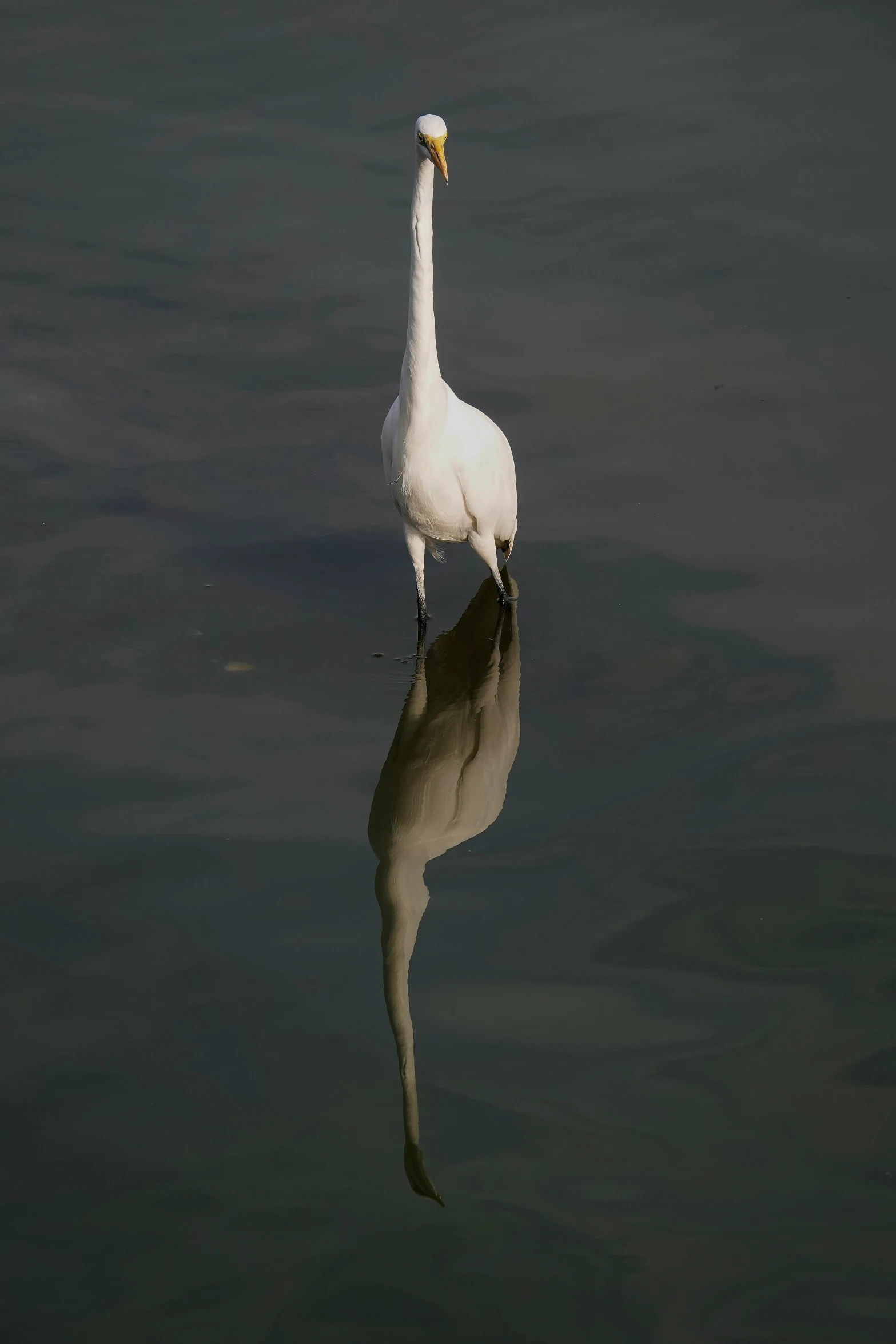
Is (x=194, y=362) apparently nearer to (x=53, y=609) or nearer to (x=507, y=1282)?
(x=53, y=609)

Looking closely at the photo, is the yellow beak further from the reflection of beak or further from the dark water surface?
the dark water surface

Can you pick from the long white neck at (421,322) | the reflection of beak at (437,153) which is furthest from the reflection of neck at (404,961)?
the reflection of beak at (437,153)

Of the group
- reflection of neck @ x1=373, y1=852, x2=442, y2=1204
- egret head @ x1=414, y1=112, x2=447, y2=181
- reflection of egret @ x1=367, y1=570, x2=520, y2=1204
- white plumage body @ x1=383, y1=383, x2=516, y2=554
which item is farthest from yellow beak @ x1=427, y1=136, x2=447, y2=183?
reflection of neck @ x1=373, y1=852, x2=442, y2=1204

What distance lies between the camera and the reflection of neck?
3.86m

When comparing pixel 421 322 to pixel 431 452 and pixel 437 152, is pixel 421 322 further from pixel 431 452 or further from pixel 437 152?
pixel 437 152

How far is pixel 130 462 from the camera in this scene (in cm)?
721

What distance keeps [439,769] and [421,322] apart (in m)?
1.53

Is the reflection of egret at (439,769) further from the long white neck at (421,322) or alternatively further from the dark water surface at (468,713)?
the long white neck at (421,322)

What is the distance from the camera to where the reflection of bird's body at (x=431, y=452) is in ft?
17.4

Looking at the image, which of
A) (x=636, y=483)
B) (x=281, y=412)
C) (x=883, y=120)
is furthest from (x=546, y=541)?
(x=883, y=120)

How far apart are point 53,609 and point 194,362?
7.81 feet

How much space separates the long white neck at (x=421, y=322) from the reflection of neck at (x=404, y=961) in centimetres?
163

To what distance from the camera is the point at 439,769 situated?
5.37 m

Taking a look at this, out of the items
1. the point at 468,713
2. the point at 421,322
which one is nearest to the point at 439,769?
the point at 468,713
